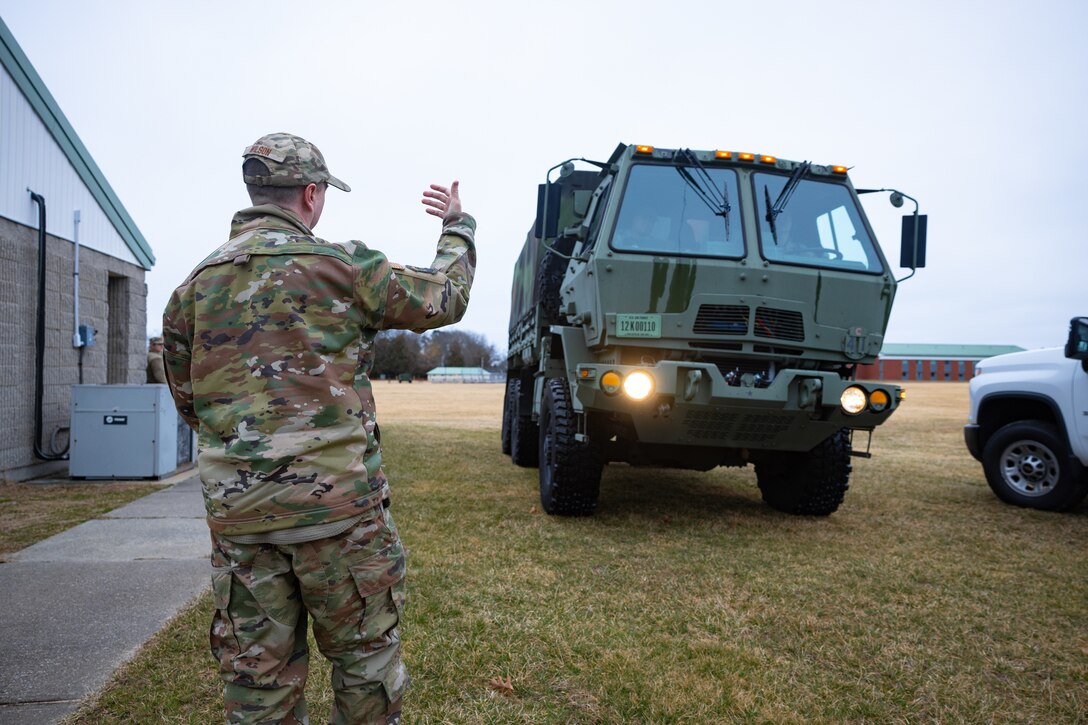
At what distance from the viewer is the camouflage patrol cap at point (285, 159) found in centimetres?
199

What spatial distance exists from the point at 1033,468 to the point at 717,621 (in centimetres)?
507

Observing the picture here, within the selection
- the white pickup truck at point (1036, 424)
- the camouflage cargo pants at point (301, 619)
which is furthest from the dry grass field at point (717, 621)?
the camouflage cargo pants at point (301, 619)

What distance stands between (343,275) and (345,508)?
0.58 m

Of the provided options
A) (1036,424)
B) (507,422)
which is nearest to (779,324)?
(1036,424)

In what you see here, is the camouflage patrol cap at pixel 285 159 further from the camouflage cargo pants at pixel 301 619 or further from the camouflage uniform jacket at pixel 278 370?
the camouflage cargo pants at pixel 301 619

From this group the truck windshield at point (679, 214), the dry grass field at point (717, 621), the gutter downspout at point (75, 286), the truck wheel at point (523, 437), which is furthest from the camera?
the truck wheel at point (523, 437)

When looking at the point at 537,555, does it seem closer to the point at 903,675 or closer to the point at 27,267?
the point at 903,675

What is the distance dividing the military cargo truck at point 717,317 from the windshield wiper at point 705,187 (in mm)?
10

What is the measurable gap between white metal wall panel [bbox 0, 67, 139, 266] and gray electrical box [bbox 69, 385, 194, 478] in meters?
1.96

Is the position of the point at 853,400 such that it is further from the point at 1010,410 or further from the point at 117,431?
the point at 117,431

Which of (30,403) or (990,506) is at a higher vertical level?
(30,403)

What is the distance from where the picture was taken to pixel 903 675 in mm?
3172

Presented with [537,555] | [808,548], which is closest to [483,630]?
[537,555]

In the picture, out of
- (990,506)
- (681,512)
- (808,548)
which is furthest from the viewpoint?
(990,506)
